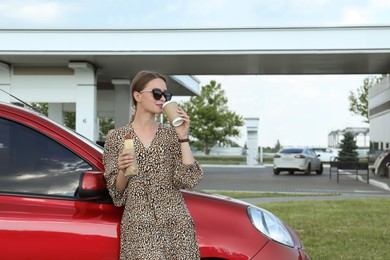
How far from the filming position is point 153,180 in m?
2.82

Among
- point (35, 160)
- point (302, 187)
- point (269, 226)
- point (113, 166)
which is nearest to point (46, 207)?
point (35, 160)

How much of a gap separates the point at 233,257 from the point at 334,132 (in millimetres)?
63459

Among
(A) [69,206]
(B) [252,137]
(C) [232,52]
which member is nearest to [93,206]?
(A) [69,206]

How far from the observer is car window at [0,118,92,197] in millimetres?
3072

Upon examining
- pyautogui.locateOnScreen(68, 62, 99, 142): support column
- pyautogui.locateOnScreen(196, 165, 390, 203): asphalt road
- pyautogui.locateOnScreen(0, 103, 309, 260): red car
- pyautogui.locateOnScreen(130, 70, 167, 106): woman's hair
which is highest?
pyautogui.locateOnScreen(68, 62, 99, 142): support column

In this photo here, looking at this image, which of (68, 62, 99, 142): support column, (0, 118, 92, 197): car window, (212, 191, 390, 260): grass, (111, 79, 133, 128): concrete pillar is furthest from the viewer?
(111, 79, 133, 128): concrete pillar

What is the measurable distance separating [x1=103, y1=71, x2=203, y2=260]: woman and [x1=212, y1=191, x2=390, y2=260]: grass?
4.22 meters

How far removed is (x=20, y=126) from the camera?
10.2ft

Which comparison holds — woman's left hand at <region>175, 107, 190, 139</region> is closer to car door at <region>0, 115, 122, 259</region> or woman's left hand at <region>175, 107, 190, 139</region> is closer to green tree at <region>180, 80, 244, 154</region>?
car door at <region>0, 115, 122, 259</region>

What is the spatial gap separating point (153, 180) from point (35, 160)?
76 cm

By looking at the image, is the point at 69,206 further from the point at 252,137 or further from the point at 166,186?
the point at 252,137

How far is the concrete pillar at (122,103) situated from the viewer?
2581cm

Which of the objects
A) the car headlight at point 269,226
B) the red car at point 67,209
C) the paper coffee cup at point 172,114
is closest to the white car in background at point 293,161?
the car headlight at point 269,226

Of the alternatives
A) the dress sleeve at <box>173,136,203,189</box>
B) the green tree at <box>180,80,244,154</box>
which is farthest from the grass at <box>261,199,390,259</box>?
the green tree at <box>180,80,244,154</box>
